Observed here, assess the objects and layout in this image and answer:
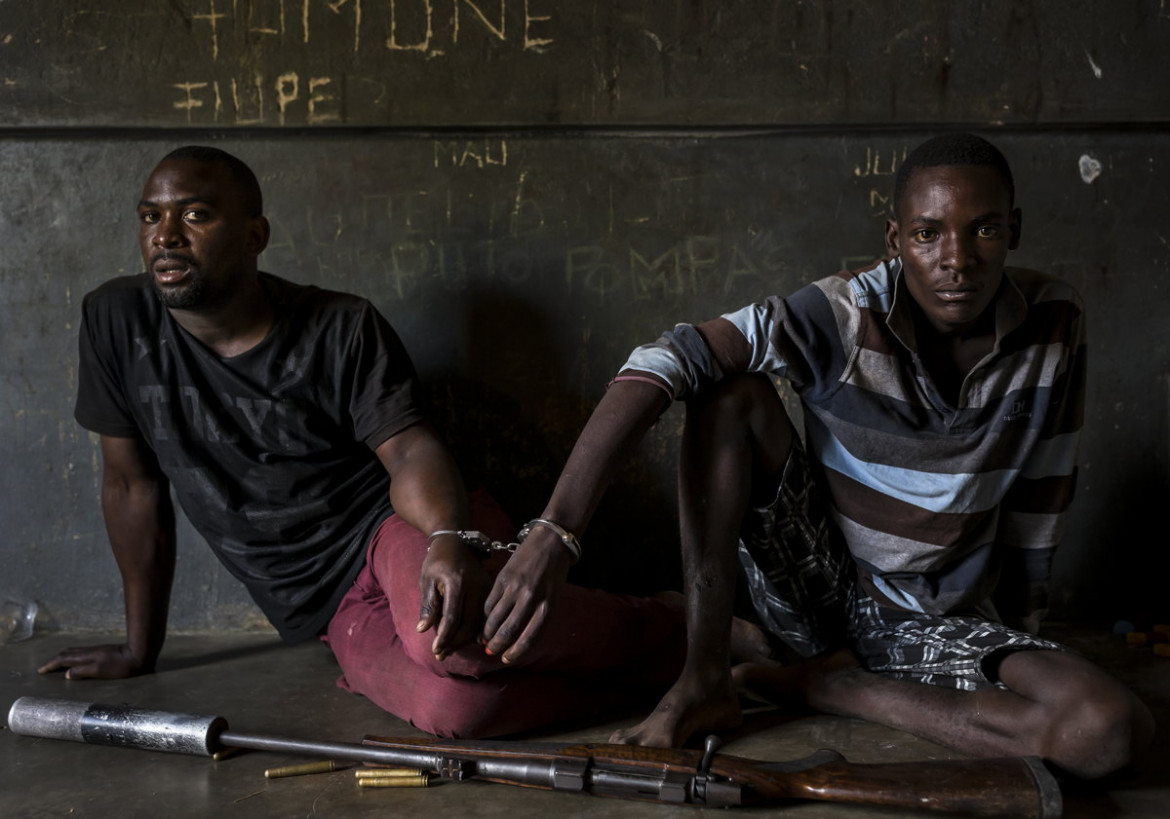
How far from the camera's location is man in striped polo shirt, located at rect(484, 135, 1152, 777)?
7.14 ft

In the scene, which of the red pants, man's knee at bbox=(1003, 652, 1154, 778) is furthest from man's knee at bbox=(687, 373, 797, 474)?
man's knee at bbox=(1003, 652, 1154, 778)

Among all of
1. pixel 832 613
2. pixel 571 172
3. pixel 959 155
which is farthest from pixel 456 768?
pixel 571 172

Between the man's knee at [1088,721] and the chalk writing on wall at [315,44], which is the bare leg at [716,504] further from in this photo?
the chalk writing on wall at [315,44]

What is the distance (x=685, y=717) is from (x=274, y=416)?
1.32 meters

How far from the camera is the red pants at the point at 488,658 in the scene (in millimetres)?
2287

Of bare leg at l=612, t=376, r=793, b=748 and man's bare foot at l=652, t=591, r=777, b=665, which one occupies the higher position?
bare leg at l=612, t=376, r=793, b=748

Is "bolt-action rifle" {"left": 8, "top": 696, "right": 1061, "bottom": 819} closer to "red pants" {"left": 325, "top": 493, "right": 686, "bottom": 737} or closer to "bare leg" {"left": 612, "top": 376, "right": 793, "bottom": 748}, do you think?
"red pants" {"left": 325, "top": 493, "right": 686, "bottom": 737}

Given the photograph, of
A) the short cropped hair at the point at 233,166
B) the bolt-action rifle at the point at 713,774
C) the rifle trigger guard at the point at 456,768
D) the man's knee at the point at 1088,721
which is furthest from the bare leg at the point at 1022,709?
the short cropped hair at the point at 233,166

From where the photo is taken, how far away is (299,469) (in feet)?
9.05

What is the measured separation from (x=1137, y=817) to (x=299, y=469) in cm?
207

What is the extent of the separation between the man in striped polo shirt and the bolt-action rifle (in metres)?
0.16

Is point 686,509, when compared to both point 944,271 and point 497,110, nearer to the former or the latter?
point 944,271

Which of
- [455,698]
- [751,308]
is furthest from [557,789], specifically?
[751,308]

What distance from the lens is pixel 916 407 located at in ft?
7.57
